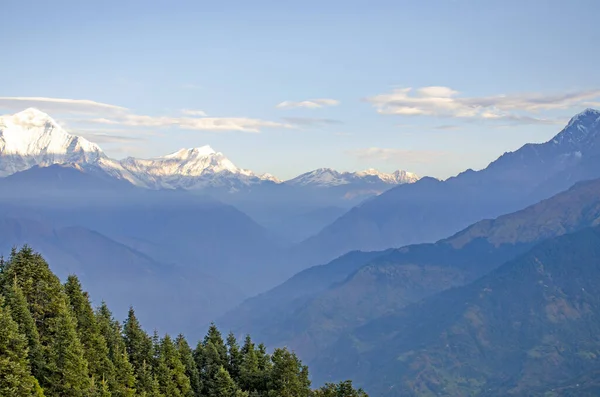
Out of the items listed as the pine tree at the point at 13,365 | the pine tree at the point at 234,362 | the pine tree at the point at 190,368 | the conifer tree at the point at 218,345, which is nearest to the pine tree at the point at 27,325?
the pine tree at the point at 13,365

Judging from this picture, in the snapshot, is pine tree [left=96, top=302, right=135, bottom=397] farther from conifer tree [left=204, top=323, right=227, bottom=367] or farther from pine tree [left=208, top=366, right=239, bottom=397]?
conifer tree [left=204, top=323, right=227, bottom=367]

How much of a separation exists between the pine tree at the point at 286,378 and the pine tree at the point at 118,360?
2462 cm

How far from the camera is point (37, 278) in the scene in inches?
4107

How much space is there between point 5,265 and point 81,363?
32.1 meters

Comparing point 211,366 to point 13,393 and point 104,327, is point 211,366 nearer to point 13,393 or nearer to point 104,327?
point 104,327

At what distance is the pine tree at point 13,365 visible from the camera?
7619 centimetres

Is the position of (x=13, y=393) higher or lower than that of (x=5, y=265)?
lower

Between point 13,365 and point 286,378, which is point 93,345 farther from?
point 286,378

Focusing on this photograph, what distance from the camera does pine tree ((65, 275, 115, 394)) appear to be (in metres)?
96.2

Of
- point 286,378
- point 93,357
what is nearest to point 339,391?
point 286,378

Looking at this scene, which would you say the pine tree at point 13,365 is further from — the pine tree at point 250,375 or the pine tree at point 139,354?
the pine tree at point 250,375

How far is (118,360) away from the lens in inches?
3947

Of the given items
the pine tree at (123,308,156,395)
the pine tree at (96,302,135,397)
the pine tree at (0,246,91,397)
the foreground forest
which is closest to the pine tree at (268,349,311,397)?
the foreground forest

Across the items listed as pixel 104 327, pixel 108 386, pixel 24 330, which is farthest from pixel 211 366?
pixel 24 330
